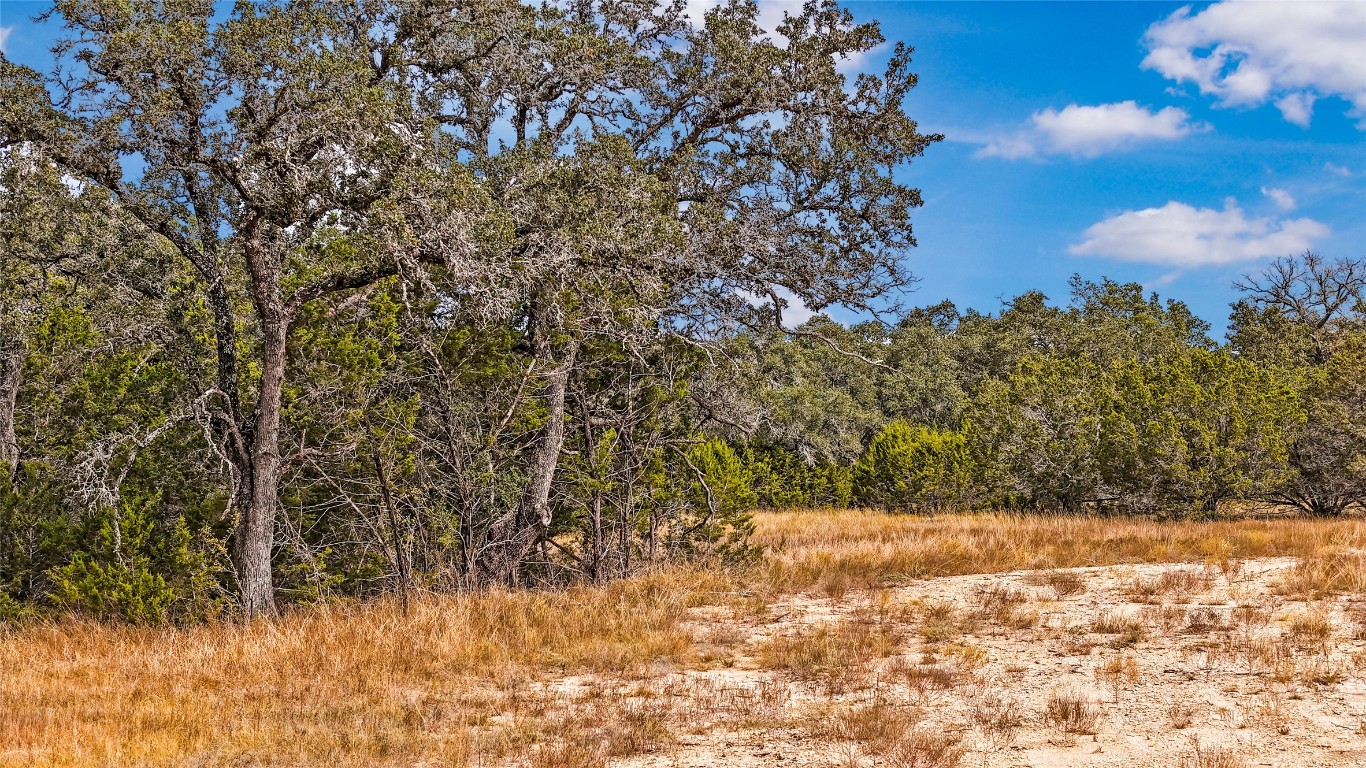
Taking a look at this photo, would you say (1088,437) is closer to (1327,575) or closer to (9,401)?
(1327,575)

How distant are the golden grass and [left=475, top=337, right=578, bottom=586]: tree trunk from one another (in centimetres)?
100

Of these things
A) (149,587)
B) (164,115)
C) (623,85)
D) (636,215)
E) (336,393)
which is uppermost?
(623,85)

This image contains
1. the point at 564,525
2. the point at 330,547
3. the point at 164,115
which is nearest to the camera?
the point at 164,115

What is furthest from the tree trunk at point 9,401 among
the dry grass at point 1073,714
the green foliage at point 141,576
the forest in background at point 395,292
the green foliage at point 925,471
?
the green foliage at point 925,471

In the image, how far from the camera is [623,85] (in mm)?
11719

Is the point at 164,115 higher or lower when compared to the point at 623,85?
lower

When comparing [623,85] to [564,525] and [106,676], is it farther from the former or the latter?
[106,676]

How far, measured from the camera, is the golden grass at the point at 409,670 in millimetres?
5285

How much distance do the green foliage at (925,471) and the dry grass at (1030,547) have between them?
4775 millimetres

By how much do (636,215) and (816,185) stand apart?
306cm

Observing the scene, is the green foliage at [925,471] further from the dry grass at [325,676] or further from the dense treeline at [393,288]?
the dry grass at [325,676]

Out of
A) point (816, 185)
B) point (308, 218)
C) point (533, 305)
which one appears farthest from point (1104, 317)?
point (308, 218)

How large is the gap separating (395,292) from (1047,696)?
768 centimetres

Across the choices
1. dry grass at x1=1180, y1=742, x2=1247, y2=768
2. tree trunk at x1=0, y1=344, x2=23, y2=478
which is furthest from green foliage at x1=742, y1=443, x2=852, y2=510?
dry grass at x1=1180, y1=742, x2=1247, y2=768
